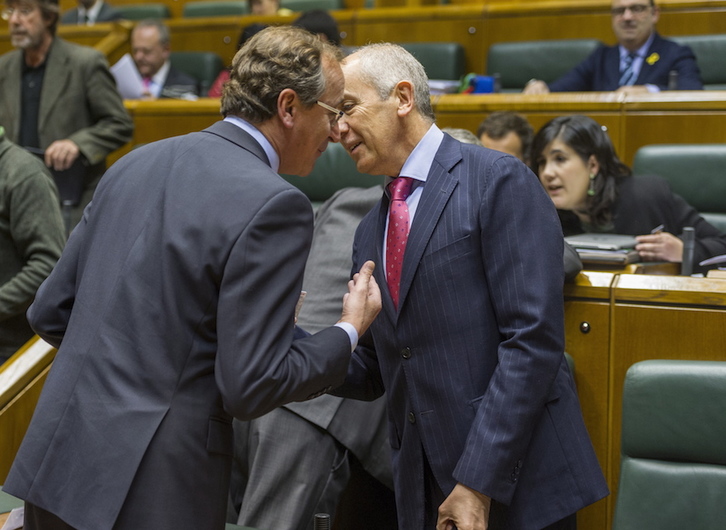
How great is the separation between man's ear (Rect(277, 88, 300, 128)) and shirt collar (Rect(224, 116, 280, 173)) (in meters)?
0.03

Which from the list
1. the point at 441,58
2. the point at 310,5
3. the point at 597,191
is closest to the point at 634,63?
the point at 441,58

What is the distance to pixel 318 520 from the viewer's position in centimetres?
124

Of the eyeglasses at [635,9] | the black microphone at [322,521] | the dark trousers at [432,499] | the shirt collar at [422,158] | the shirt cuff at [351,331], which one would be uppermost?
the eyeglasses at [635,9]

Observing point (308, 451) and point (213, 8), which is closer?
point (308, 451)

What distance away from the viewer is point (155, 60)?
13.0ft

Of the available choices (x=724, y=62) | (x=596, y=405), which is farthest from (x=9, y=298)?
(x=724, y=62)

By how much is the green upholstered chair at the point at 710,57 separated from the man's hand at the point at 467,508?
9.47 feet

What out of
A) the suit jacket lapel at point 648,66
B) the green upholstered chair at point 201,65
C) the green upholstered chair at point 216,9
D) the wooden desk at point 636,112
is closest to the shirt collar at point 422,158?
the wooden desk at point 636,112

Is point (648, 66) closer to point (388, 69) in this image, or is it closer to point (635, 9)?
point (635, 9)

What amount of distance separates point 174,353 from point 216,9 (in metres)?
4.51

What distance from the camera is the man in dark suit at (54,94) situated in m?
2.85

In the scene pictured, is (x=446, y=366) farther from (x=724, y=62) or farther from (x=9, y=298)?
(x=724, y=62)

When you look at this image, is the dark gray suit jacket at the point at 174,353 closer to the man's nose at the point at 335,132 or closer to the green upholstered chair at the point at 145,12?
the man's nose at the point at 335,132

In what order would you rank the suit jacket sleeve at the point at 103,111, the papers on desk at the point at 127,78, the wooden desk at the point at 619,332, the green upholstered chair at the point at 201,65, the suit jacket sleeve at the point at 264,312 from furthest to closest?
the green upholstered chair at the point at 201,65 → the papers on desk at the point at 127,78 → the suit jacket sleeve at the point at 103,111 → the wooden desk at the point at 619,332 → the suit jacket sleeve at the point at 264,312
